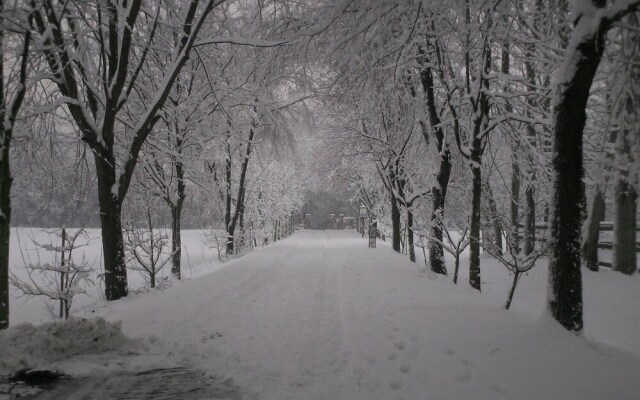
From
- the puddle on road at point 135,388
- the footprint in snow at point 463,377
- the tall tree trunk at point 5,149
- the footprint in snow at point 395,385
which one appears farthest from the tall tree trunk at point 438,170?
the tall tree trunk at point 5,149

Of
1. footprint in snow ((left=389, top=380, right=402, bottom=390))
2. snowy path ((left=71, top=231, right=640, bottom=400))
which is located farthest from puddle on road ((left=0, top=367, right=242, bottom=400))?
footprint in snow ((left=389, top=380, right=402, bottom=390))

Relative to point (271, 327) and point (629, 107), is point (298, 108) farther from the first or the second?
point (629, 107)

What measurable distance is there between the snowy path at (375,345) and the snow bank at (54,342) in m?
0.56

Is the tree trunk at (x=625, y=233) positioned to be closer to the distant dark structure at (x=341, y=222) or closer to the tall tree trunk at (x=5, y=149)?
the tall tree trunk at (x=5, y=149)

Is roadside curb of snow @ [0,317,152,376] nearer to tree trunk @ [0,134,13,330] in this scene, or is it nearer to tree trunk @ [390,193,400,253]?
tree trunk @ [0,134,13,330]

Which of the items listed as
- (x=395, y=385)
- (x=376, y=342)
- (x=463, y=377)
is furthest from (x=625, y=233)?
(x=395, y=385)

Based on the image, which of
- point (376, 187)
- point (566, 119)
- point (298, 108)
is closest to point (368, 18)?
point (566, 119)

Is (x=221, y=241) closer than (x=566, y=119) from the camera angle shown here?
No

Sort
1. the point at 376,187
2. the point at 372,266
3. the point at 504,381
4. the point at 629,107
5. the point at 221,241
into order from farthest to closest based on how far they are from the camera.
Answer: the point at 376,187
the point at 221,241
the point at 372,266
the point at 629,107
the point at 504,381

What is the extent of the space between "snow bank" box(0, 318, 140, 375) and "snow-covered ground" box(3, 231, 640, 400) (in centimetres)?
31

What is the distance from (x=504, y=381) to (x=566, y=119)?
3082mm

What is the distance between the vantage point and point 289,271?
A: 11.2m

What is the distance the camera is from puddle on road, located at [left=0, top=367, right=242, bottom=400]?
10.8 feet

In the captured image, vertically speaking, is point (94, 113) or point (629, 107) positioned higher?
point (94, 113)
